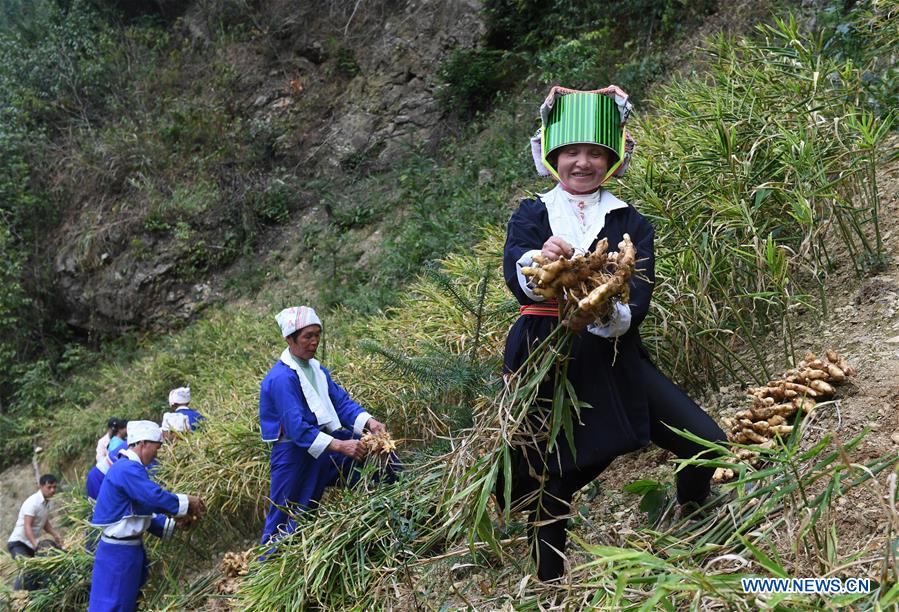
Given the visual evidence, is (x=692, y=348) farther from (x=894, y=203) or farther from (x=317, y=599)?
(x=317, y=599)

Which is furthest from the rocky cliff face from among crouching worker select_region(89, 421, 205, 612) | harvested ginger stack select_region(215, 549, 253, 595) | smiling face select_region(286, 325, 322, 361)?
harvested ginger stack select_region(215, 549, 253, 595)

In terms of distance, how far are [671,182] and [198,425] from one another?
4.69m

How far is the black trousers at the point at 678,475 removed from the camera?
2.61 metres

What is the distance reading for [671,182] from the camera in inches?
177

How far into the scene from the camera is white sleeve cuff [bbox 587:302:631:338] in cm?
239

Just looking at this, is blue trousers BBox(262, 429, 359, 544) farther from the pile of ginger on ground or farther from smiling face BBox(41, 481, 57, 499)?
smiling face BBox(41, 481, 57, 499)

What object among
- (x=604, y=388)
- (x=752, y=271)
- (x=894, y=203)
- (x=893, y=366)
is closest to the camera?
(x=604, y=388)

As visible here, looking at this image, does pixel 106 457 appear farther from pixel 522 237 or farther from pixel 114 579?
pixel 522 237

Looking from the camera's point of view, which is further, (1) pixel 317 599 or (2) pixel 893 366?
(1) pixel 317 599

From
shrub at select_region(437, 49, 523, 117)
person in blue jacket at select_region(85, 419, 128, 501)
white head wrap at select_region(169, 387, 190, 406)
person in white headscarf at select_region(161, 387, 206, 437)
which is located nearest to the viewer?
person in blue jacket at select_region(85, 419, 128, 501)

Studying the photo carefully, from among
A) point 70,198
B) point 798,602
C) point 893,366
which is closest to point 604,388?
point 798,602

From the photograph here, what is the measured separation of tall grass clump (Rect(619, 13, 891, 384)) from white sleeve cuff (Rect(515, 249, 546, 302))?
1397 millimetres

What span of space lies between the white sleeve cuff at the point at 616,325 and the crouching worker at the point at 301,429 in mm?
2154

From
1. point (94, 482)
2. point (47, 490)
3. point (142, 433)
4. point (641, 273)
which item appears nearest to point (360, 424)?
point (142, 433)
